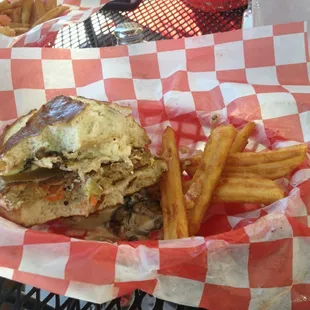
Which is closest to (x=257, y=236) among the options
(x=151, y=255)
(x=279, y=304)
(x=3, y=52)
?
(x=279, y=304)

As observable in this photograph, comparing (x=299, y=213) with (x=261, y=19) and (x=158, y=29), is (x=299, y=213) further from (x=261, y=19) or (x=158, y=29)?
(x=158, y=29)

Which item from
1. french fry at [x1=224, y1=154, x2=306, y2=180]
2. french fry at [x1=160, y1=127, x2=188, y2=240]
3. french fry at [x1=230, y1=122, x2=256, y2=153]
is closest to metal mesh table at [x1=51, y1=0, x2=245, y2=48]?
french fry at [x1=230, y1=122, x2=256, y2=153]

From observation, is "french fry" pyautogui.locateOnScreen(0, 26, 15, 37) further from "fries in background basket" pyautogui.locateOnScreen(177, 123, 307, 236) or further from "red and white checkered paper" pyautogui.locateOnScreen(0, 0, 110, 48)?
"fries in background basket" pyautogui.locateOnScreen(177, 123, 307, 236)

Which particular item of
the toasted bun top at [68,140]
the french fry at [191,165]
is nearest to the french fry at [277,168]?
the french fry at [191,165]

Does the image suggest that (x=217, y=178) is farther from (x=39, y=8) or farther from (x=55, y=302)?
(x=39, y=8)

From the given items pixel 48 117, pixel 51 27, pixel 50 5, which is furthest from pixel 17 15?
pixel 48 117

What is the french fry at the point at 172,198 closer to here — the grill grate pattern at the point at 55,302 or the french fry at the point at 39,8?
the grill grate pattern at the point at 55,302

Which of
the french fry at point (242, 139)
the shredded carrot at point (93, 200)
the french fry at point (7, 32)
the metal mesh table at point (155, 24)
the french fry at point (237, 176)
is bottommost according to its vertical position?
the metal mesh table at point (155, 24)
